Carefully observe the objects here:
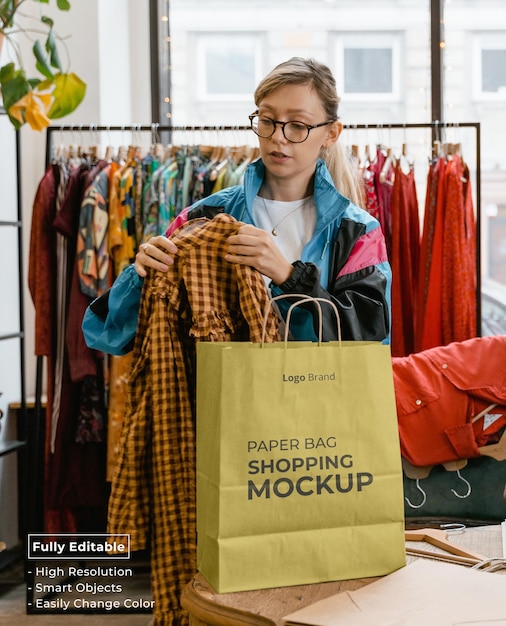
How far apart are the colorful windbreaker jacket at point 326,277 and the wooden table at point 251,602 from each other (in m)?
0.46

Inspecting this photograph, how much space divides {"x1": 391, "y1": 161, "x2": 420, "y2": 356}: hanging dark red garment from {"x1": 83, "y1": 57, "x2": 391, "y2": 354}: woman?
1.28 metres

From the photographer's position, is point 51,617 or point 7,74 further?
point 51,617

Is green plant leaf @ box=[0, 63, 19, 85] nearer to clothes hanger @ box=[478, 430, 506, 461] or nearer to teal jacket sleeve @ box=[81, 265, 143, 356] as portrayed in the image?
teal jacket sleeve @ box=[81, 265, 143, 356]

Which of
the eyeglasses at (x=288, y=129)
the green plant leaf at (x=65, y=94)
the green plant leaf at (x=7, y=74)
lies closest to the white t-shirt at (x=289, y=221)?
Answer: the eyeglasses at (x=288, y=129)

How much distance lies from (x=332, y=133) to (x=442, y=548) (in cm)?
80

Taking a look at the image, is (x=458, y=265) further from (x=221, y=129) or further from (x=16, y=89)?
(x=16, y=89)

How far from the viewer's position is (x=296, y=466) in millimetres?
1013

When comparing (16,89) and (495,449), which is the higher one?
(16,89)

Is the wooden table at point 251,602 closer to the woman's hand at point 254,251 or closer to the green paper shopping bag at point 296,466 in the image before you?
the green paper shopping bag at point 296,466

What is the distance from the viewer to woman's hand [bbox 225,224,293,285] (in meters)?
1.31

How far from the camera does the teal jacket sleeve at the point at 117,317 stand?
4.79ft

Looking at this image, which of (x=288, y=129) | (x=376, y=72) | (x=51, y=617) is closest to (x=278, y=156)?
(x=288, y=129)

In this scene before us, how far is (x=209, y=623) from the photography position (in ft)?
3.24

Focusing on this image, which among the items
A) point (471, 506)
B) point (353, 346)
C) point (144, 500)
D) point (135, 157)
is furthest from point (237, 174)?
point (353, 346)
